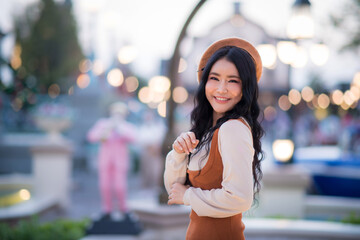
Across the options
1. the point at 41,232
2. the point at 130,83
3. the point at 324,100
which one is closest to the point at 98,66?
the point at 41,232

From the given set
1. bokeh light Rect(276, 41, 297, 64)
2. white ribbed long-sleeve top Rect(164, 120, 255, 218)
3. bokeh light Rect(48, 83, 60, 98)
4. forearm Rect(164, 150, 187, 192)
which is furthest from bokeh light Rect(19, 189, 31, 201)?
bokeh light Rect(48, 83, 60, 98)

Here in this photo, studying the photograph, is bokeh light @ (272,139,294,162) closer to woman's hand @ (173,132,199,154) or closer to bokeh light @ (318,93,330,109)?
woman's hand @ (173,132,199,154)

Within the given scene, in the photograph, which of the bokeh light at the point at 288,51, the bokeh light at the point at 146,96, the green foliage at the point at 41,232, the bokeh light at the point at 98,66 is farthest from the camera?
the bokeh light at the point at 146,96

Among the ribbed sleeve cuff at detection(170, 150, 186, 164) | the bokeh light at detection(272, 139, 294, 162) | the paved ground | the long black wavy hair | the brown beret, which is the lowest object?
the paved ground

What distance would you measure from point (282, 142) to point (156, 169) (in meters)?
6.48

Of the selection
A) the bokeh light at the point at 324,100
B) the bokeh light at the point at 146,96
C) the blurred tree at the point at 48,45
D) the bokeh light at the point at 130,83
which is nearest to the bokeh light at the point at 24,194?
the blurred tree at the point at 48,45

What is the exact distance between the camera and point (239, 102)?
2166 mm

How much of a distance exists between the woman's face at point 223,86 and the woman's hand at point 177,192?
1.47 feet

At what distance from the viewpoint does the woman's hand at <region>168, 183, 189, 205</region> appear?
6.92ft

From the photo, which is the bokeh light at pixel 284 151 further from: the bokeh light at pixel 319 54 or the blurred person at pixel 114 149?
the bokeh light at pixel 319 54

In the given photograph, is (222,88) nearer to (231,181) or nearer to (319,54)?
(231,181)

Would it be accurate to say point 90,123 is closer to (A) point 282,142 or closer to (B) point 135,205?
(A) point 282,142

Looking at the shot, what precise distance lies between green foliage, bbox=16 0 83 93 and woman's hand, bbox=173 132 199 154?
2740cm

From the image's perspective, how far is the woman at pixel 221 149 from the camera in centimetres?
193
